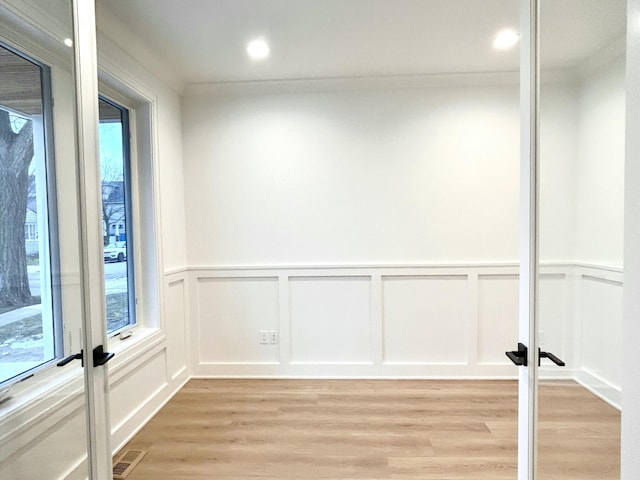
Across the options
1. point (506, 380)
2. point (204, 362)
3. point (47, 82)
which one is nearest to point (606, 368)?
point (47, 82)

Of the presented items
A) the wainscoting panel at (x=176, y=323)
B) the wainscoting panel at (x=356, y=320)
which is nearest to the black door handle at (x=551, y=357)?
the wainscoting panel at (x=356, y=320)

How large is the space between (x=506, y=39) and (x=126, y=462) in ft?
11.9

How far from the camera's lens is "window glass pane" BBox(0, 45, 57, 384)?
1.29 m

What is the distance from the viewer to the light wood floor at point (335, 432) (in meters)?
2.09

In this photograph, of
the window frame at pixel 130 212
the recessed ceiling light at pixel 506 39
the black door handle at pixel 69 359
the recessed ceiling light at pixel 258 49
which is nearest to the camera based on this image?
the black door handle at pixel 69 359

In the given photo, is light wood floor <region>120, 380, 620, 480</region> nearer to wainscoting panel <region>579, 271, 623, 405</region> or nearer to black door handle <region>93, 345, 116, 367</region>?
black door handle <region>93, 345, 116, 367</region>

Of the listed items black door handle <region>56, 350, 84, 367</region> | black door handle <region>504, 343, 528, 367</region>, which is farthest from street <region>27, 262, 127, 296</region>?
black door handle <region>504, 343, 528, 367</region>

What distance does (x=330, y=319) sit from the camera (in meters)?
3.36

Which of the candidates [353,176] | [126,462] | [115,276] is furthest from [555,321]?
[115,276]

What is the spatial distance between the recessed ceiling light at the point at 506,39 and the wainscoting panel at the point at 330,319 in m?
2.05

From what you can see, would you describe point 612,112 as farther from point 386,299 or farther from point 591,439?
point 386,299

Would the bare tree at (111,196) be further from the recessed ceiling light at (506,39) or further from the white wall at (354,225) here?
the recessed ceiling light at (506,39)

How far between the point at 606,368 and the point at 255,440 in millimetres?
2078

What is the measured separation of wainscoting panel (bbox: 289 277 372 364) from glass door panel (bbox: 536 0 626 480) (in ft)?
7.07
